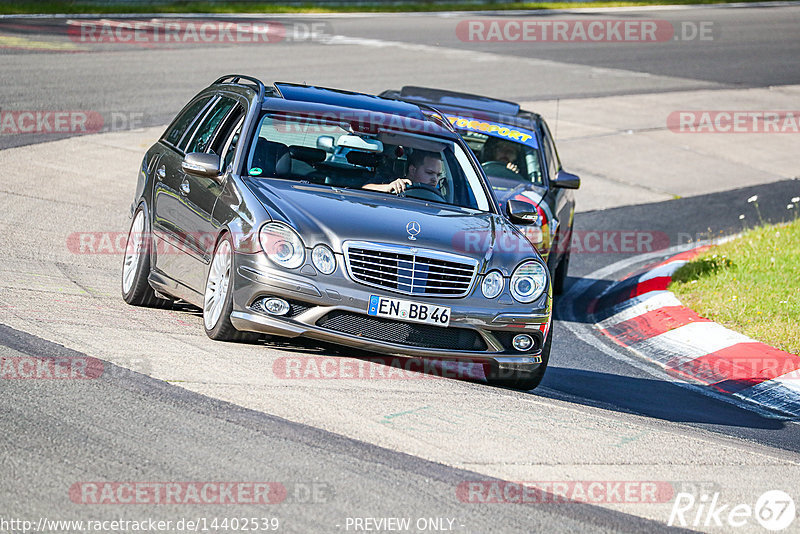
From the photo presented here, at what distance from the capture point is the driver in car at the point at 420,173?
26.1 feet

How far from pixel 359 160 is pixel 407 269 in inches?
54.6

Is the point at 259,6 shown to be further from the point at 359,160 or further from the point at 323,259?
the point at 323,259

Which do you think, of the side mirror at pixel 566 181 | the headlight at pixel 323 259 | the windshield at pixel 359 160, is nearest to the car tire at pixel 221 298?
the headlight at pixel 323 259

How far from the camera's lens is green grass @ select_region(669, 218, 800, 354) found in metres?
10.2

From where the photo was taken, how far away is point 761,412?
8305 millimetres

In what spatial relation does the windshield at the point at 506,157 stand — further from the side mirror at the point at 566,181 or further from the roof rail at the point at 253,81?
the roof rail at the point at 253,81

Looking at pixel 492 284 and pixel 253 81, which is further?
pixel 253 81

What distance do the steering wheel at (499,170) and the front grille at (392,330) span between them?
15.3ft

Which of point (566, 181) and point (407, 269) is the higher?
point (407, 269)

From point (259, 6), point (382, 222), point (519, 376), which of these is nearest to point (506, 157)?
point (519, 376)

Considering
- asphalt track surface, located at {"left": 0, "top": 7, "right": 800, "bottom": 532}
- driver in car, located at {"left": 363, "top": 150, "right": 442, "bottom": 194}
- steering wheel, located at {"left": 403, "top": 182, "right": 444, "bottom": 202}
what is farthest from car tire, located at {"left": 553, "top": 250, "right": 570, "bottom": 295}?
steering wheel, located at {"left": 403, "top": 182, "right": 444, "bottom": 202}

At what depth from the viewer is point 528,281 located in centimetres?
733

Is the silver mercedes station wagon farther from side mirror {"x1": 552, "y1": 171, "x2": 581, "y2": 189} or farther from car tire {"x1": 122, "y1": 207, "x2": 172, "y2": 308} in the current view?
side mirror {"x1": 552, "y1": 171, "x2": 581, "y2": 189}

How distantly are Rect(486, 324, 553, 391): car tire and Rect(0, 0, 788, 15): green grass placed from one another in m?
23.1
